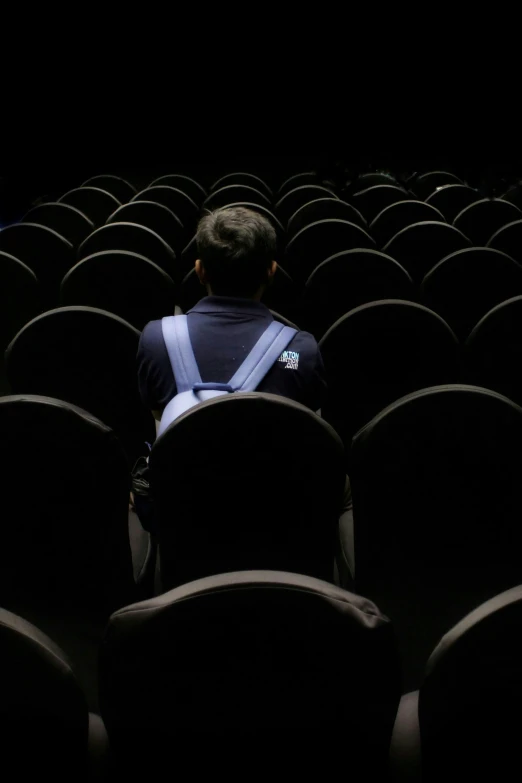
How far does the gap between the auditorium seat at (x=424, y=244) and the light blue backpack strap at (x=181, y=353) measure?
2.05 meters

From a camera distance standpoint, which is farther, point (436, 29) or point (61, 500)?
point (436, 29)

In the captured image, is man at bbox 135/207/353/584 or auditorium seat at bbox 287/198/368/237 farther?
auditorium seat at bbox 287/198/368/237

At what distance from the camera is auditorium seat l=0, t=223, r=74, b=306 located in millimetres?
3268

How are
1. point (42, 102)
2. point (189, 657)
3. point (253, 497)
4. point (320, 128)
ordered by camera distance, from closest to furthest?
point (189, 657) → point (253, 497) → point (42, 102) → point (320, 128)

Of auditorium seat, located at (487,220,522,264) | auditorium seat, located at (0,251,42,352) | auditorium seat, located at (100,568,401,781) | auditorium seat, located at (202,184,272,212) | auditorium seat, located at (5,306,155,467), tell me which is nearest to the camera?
auditorium seat, located at (100,568,401,781)

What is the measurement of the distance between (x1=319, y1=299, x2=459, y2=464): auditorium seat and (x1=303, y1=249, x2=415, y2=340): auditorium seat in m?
0.78

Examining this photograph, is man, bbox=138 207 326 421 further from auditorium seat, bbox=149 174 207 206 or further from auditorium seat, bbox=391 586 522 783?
auditorium seat, bbox=149 174 207 206

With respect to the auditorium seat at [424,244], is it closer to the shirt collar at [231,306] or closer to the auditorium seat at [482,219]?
the auditorium seat at [482,219]

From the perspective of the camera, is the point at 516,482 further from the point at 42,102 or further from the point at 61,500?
the point at 42,102

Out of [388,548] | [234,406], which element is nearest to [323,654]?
[234,406]

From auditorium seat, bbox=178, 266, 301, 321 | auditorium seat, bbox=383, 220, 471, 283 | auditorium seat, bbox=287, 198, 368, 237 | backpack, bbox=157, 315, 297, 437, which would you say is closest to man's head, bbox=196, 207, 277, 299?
backpack, bbox=157, 315, 297, 437

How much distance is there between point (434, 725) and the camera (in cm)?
81

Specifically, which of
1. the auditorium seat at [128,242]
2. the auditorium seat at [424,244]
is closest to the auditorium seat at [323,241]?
the auditorium seat at [424,244]

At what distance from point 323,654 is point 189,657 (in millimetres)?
152
